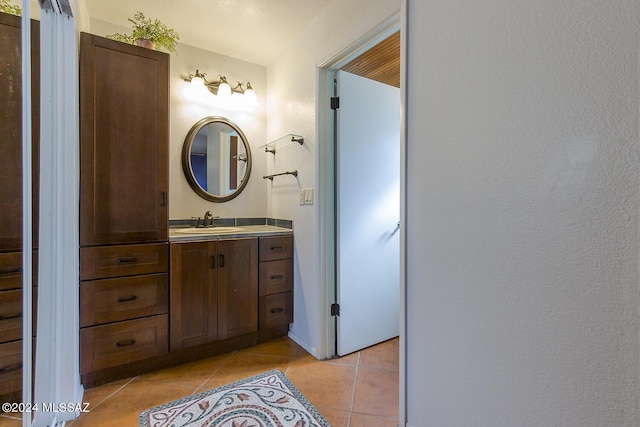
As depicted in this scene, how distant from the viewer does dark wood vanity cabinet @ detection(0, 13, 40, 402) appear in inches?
42.3

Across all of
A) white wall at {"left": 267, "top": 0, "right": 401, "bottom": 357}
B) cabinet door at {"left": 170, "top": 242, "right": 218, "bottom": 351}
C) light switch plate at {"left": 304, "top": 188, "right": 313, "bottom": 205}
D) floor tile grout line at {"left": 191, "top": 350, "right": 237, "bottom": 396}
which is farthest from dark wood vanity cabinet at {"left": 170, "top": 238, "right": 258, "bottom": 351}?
light switch plate at {"left": 304, "top": 188, "right": 313, "bottom": 205}

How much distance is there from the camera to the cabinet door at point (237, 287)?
2092mm

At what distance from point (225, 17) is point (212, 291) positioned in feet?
6.35

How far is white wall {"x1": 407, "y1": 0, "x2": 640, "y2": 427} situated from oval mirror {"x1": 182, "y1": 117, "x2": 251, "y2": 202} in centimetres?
178

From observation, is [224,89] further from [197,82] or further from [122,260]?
[122,260]

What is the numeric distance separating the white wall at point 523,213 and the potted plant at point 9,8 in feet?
5.15

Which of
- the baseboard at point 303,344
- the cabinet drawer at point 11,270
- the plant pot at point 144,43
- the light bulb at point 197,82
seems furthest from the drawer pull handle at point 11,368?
the light bulb at point 197,82

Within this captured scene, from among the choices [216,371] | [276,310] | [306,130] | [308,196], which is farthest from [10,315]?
[306,130]

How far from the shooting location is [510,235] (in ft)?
3.31

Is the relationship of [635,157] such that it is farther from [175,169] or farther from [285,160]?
[175,169]

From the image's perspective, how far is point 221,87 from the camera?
8.30ft

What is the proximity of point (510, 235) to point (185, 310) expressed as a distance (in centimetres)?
190

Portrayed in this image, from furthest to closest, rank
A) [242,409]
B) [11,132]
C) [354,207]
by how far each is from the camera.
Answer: [354,207] → [242,409] → [11,132]

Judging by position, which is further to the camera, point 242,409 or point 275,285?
point 275,285
